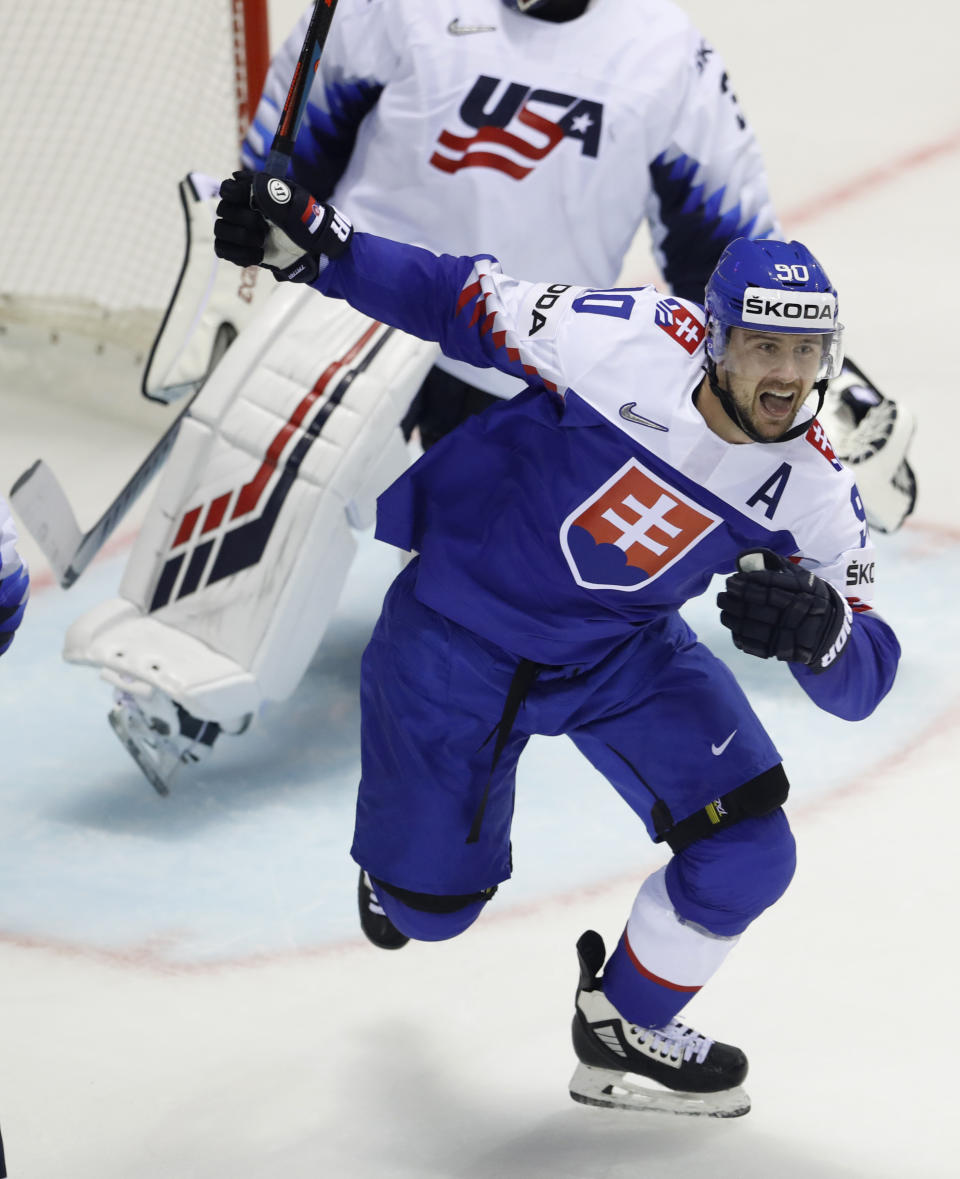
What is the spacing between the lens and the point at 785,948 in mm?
2969

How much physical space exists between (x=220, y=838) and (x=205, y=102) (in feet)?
9.99

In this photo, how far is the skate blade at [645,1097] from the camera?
8.02 feet

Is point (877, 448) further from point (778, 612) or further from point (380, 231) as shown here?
point (778, 612)

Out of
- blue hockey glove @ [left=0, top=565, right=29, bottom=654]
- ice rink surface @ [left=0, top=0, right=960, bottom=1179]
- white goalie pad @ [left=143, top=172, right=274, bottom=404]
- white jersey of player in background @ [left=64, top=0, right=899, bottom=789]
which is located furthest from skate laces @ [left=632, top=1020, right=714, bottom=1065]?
white goalie pad @ [left=143, top=172, right=274, bottom=404]

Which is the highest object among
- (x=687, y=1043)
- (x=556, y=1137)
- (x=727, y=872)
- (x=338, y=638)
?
(x=727, y=872)

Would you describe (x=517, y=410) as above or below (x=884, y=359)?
above

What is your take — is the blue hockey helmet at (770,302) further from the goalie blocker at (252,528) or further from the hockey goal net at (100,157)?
the hockey goal net at (100,157)

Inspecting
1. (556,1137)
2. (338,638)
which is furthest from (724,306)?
(338,638)

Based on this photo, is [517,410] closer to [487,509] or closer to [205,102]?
[487,509]

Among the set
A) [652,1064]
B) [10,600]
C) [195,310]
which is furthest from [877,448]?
[10,600]

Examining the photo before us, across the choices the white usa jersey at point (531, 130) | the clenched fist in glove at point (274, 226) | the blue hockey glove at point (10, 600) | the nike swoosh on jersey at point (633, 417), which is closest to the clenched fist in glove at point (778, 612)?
the nike swoosh on jersey at point (633, 417)

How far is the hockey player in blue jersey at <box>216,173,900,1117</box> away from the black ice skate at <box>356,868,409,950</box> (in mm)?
144

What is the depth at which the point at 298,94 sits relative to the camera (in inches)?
87.0

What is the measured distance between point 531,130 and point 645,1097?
1.54 m
